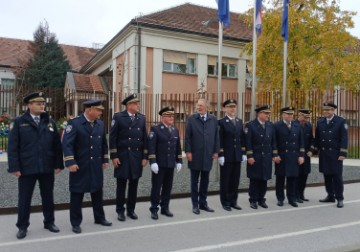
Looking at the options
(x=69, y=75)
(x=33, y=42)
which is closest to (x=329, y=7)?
(x=69, y=75)

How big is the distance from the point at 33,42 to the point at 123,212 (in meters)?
41.9

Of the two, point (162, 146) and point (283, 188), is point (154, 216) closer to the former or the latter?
point (162, 146)

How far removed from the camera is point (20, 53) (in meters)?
45.5

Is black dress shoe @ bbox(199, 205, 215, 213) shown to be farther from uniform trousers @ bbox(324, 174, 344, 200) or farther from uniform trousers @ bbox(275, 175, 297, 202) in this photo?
uniform trousers @ bbox(324, 174, 344, 200)

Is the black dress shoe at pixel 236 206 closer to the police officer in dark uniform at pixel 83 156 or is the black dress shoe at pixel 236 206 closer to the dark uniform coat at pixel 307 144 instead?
the dark uniform coat at pixel 307 144

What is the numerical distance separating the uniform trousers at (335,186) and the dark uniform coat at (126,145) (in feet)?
12.9

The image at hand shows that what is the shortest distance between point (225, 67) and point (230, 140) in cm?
1803

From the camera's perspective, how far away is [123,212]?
6.32 meters

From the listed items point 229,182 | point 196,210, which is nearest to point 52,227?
point 196,210

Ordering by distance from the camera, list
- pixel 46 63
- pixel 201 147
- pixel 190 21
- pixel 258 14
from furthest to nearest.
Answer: pixel 46 63, pixel 190 21, pixel 258 14, pixel 201 147

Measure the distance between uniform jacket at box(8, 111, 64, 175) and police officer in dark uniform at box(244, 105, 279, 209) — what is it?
11.9 ft

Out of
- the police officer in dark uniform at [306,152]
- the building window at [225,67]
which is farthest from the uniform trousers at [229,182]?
the building window at [225,67]

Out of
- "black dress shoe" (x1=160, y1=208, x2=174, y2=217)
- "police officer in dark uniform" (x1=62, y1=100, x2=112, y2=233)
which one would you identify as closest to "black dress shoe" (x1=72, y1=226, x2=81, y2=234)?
"police officer in dark uniform" (x1=62, y1=100, x2=112, y2=233)

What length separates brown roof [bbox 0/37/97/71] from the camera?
43000 mm
